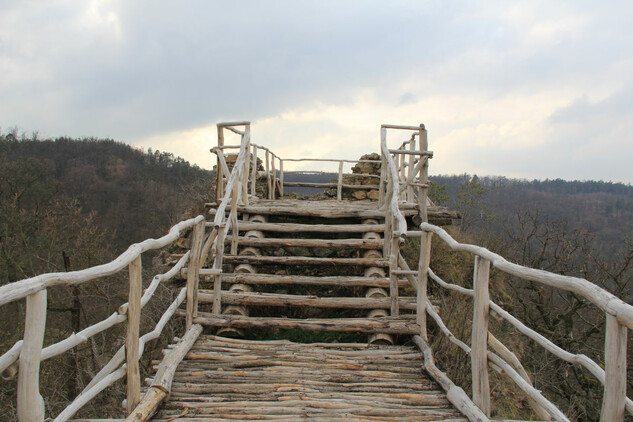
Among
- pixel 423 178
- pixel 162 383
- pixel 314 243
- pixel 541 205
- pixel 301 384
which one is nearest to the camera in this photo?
pixel 162 383

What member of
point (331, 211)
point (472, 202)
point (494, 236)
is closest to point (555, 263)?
point (494, 236)

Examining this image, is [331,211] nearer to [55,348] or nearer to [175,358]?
[175,358]

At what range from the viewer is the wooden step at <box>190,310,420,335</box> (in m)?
3.62

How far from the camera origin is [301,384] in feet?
8.99

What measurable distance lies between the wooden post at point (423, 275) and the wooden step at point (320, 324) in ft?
0.23

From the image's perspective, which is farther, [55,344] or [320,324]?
[320,324]

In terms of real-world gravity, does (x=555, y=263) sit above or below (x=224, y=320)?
below

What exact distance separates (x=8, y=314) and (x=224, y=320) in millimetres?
11997

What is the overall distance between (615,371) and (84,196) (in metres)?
35.3

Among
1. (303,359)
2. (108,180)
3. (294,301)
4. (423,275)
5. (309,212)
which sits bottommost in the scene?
(303,359)

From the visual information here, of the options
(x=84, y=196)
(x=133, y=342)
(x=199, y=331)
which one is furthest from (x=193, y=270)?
(x=84, y=196)

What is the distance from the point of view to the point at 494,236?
15.1 meters

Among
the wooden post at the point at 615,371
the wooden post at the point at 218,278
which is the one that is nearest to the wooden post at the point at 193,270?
the wooden post at the point at 218,278

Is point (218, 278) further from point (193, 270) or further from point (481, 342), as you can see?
point (481, 342)
